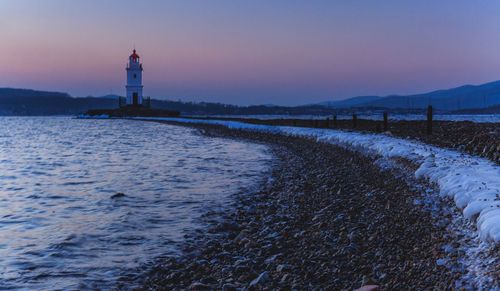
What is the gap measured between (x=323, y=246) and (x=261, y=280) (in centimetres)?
150

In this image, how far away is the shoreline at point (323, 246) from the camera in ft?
16.8

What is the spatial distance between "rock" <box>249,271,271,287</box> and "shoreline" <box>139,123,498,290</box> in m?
0.01

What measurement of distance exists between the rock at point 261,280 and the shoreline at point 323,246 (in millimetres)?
13

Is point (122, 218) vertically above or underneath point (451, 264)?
underneath

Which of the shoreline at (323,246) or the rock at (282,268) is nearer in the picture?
the shoreline at (323,246)

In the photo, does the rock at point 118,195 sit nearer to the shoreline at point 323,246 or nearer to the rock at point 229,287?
the shoreline at point 323,246

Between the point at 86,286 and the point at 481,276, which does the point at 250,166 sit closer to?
the point at 86,286

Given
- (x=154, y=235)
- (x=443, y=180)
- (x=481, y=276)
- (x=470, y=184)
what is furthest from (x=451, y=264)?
(x=154, y=235)

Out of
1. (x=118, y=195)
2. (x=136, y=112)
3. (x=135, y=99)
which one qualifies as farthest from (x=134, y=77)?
(x=118, y=195)

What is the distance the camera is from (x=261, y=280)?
17.6 feet

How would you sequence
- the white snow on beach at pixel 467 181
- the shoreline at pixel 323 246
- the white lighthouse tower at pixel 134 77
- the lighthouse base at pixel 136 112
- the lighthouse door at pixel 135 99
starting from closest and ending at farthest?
1. the shoreline at pixel 323 246
2. the white snow on beach at pixel 467 181
3. the white lighthouse tower at pixel 134 77
4. the lighthouse door at pixel 135 99
5. the lighthouse base at pixel 136 112

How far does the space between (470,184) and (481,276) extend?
380 cm

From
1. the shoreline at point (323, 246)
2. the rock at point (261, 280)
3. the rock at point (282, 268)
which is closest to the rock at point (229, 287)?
Answer: the shoreline at point (323, 246)

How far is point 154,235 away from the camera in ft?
26.5
